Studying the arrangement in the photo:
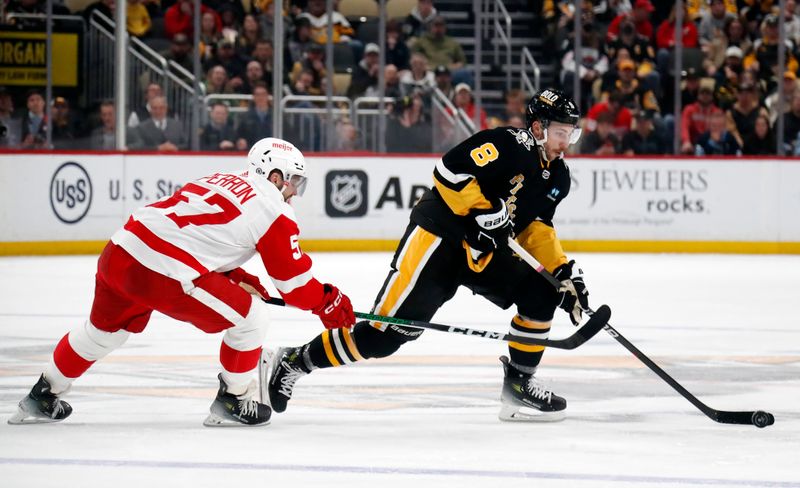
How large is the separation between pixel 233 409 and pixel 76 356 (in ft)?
1.63

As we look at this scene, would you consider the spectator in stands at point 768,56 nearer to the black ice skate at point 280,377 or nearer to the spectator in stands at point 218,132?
the spectator in stands at point 218,132

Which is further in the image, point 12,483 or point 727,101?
point 727,101

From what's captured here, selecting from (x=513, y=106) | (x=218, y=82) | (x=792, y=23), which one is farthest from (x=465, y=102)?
(x=792, y=23)

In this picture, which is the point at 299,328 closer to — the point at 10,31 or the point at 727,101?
the point at 10,31

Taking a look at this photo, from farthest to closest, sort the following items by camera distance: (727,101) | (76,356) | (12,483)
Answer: (727,101) → (76,356) → (12,483)

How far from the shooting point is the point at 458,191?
14.6ft

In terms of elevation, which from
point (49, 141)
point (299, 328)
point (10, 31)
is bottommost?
point (299, 328)

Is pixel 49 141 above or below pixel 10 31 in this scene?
below

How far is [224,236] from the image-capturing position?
4.11 m

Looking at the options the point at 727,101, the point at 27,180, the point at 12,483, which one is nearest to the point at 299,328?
the point at 12,483

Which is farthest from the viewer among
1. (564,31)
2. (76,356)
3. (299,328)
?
(564,31)

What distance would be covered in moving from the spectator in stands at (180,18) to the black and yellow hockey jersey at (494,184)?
782 cm

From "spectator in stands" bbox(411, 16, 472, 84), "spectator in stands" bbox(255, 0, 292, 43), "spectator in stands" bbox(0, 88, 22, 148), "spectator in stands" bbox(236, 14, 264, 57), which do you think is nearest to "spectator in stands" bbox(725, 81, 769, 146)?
"spectator in stands" bbox(411, 16, 472, 84)

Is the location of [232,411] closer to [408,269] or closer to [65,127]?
[408,269]
